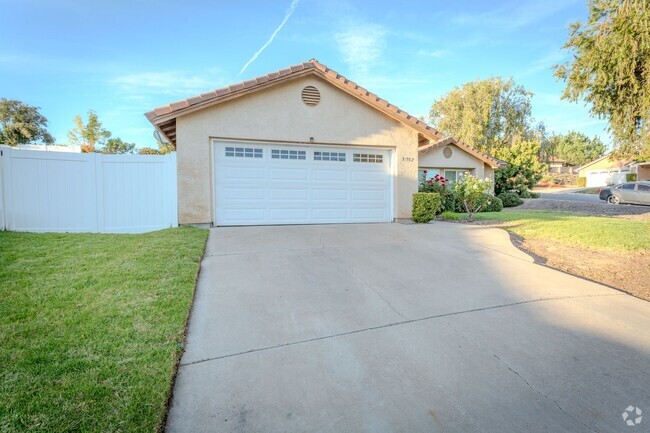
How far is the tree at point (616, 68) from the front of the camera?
18.4ft

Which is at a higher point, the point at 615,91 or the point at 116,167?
the point at 615,91

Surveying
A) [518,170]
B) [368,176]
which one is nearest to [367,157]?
[368,176]

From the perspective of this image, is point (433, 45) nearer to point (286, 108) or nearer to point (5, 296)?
point (286, 108)

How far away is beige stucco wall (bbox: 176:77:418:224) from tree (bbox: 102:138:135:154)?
101 ft

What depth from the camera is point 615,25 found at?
5746 millimetres

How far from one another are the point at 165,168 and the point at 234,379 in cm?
753

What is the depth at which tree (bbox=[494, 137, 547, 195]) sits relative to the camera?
22703mm

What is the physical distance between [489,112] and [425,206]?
31.3 m

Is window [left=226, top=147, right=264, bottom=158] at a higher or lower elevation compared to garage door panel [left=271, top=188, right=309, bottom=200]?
higher

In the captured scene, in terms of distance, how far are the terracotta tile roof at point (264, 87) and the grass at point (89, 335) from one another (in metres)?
4.29

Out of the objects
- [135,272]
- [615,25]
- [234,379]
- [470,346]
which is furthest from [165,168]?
[615,25]

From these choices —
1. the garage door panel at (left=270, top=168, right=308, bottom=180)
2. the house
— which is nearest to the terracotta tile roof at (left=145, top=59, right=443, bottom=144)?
the house

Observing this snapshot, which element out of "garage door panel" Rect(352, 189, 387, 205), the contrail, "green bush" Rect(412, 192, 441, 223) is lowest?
"green bush" Rect(412, 192, 441, 223)

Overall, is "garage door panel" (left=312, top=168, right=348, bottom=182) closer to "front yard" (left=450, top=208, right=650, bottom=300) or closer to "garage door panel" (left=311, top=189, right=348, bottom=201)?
"garage door panel" (left=311, top=189, right=348, bottom=201)
